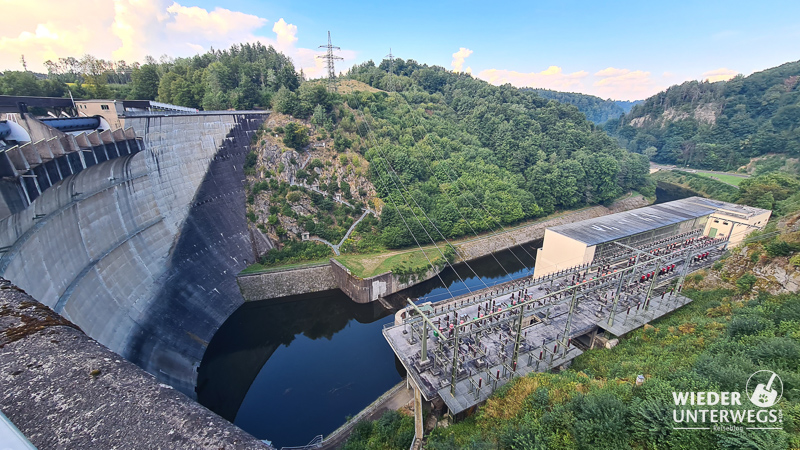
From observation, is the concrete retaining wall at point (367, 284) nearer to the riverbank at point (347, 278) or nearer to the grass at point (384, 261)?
the riverbank at point (347, 278)

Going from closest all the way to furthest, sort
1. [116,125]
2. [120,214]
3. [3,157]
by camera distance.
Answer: [3,157], [120,214], [116,125]

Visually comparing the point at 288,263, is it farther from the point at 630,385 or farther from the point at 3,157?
the point at 630,385

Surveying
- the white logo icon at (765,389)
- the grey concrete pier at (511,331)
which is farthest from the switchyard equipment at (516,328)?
the white logo icon at (765,389)

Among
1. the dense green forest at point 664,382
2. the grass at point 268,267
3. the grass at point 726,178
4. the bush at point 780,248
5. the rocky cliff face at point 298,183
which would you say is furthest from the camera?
the grass at point 726,178

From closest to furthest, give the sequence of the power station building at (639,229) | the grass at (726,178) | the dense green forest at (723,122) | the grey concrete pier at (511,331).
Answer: the grey concrete pier at (511,331)
the power station building at (639,229)
the grass at (726,178)
the dense green forest at (723,122)

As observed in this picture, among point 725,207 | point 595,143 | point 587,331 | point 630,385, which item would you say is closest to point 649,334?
point 587,331

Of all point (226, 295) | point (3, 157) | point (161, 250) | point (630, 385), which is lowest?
point (226, 295)

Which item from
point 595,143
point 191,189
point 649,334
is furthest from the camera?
point 595,143
